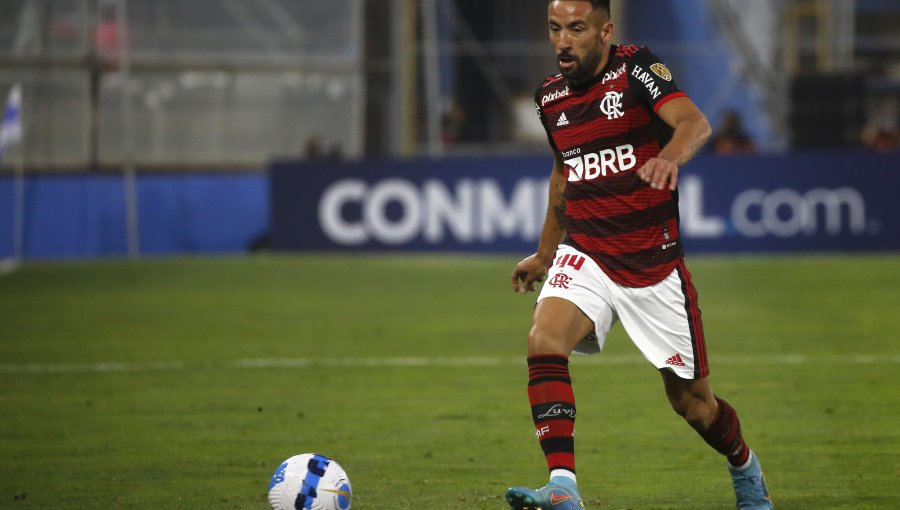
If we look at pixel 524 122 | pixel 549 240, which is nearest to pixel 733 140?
pixel 524 122

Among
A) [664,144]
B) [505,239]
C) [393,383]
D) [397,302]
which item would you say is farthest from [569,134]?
[505,239]

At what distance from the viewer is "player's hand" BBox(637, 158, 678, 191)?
18.3 ft

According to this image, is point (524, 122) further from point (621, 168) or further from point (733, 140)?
point (621, 168)

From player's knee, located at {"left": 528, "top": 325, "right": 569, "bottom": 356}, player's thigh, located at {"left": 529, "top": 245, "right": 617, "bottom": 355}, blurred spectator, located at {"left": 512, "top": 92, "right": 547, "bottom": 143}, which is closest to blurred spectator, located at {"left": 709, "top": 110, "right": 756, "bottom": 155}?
blurred spectator, located at {"left": 512, "top": 92, "right": 547, "bottom": 143}

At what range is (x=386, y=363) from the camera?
40.5ft

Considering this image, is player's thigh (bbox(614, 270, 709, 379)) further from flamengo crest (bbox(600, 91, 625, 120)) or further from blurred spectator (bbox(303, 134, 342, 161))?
blurred spectator (bbox(303, 134, 342, 161))

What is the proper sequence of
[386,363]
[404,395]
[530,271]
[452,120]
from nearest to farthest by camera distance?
1. [530,271]
2. [404,395]
3. [386,363]
4. [452,120]

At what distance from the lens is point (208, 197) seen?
2847cm

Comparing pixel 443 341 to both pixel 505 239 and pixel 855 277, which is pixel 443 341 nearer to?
pixel 855 277

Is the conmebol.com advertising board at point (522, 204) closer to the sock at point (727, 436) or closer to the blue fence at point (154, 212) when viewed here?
the blue fence at point (154, 212)

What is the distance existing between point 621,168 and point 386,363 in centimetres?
618

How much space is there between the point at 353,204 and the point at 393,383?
12.6 meters

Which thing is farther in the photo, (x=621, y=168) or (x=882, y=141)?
(x=882, y=141)

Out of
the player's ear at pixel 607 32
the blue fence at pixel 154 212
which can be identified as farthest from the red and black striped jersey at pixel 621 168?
the blue fence at pixel 154 212
